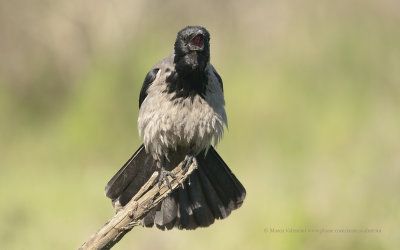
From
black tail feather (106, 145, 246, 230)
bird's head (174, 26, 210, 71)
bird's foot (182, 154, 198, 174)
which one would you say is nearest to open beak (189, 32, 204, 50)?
bird's head (174, 26, 210, 71)

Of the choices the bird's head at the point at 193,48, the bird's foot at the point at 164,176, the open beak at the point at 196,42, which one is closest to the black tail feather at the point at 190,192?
the bird's foot at the point at 164,176

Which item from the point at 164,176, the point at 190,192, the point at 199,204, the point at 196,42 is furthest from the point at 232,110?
the point at 164,176

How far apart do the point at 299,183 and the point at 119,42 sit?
3310mm

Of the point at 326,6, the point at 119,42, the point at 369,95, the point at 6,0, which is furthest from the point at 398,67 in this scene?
the point at 6,0

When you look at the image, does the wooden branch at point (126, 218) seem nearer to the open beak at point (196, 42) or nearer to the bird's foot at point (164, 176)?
the bird's foot at point (164, 176)

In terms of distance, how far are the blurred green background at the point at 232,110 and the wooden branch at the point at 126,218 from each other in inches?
89.5

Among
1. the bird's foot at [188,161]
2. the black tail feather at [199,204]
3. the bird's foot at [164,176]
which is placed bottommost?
the black tail feather at [199,204]

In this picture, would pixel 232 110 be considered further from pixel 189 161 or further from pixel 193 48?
pixel 193 48

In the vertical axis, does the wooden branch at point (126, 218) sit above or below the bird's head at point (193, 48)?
below

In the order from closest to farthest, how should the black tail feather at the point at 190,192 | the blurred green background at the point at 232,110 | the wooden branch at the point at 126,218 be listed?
the wooden branch at the point at 126,218 → the black tail feather at the point at 190,192 → the blurred green background at the point at 232,110

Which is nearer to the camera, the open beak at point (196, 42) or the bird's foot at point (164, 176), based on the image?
the bird's foot at point (164, 176)

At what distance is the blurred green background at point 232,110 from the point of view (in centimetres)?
787

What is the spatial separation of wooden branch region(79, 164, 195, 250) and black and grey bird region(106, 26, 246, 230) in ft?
0.94

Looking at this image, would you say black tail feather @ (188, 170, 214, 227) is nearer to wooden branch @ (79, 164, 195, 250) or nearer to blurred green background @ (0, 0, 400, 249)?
blurred green background @ (0, 0, 400, 249)
